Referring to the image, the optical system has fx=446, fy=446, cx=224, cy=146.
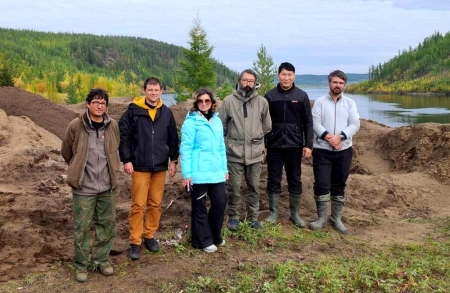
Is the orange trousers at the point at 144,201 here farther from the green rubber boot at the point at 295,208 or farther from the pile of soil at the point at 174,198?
the green rubber boot at the point at 295,208

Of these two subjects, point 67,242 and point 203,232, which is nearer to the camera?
point 203,232

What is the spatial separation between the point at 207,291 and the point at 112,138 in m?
1.66

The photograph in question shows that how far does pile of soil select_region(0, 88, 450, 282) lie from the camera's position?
4.99 m

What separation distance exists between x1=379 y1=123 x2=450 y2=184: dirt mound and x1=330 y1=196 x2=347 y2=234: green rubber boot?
13.4 feet

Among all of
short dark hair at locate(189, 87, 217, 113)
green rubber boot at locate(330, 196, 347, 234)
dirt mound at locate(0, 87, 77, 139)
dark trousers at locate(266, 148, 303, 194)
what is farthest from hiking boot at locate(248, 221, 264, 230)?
dirt mound at locate(0, 87, 77, 139)

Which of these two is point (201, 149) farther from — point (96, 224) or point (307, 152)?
point (307, 152)

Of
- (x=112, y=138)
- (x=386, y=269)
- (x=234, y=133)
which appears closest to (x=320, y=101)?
(x=234, y=133)

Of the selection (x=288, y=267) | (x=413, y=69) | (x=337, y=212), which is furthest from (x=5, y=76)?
(x=413, y=69)

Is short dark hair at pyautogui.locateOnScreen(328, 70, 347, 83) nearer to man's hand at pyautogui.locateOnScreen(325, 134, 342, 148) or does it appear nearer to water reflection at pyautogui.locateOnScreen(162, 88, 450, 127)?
man's hand at pyautogui.locateOnScreen(325, 134, 342, 148)

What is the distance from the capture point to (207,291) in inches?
159

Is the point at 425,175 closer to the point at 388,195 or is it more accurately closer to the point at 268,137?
the point at 388,195

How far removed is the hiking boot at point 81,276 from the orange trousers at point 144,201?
61 centimetres

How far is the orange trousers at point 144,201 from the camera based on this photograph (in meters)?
4.53

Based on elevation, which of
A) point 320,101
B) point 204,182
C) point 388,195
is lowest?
point 388,195
